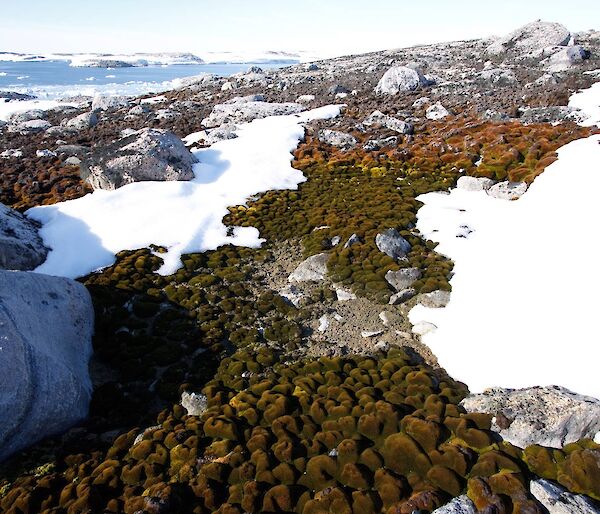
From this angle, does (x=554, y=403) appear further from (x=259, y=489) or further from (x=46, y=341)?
(x=46, y=341)

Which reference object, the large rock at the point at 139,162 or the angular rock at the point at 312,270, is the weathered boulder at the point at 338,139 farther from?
the angular rock at the point at 312,270

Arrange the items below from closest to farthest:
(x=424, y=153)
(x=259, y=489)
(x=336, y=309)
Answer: (x=259, y=489) → (x=336, y=309) → (x=424, y=153)

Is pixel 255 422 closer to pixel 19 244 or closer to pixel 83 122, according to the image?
pixel 19 244

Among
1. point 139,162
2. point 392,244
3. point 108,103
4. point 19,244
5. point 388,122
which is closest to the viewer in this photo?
point 392,244

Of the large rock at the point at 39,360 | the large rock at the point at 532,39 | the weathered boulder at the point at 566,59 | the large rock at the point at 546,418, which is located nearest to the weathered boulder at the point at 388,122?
the weathered boulder at the point at 566,59

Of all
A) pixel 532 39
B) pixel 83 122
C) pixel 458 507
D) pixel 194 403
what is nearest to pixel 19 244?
pixel 194 403

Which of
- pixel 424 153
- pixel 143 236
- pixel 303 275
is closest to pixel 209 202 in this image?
pixel 143 236

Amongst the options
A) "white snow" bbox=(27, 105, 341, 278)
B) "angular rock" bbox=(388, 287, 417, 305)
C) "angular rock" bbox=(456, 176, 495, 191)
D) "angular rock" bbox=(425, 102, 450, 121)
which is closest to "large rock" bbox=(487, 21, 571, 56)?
"angular rock" bbox=(425, 102, 450, 121)
